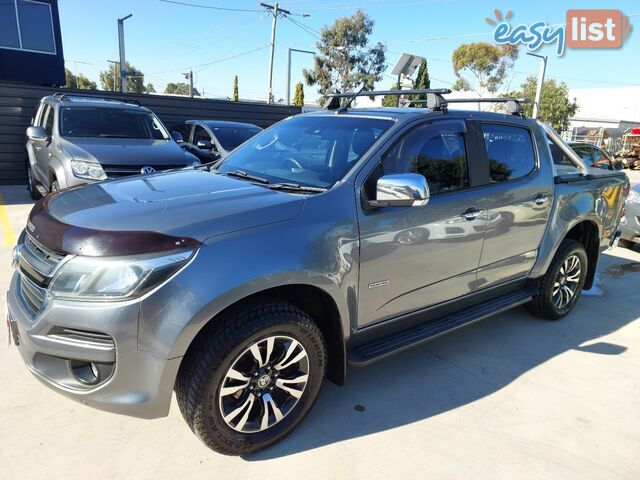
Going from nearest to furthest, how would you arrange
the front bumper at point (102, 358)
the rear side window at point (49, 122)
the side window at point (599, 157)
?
the front bumper at point (102, 358), the rear side window at point (49, 122), the side window at point (599, 157)

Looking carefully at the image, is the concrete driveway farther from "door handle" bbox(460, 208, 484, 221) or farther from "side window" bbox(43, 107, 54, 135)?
"side window" bbox(43, 107, 54, 135)

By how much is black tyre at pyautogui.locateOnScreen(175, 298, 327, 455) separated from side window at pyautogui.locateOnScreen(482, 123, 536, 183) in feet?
6.52

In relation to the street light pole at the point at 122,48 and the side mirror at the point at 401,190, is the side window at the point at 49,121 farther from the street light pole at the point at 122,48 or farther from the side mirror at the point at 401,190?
the street light pole at the point at 122,48

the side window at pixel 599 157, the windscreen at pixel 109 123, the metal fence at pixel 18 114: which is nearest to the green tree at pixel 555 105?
the side window at pixel 599 157

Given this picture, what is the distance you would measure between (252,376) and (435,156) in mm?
1844

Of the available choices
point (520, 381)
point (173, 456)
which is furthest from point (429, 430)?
point (173, 456)

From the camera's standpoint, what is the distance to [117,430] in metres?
2.54

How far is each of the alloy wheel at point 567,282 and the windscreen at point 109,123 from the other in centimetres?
599

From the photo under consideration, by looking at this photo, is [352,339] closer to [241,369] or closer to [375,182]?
[241,369]

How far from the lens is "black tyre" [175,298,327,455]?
7.02 ft

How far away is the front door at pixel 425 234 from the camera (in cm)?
266

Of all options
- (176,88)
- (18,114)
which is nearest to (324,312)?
(18,114)

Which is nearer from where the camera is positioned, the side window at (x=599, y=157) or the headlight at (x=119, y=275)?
the headlight at (x=119, y=275)

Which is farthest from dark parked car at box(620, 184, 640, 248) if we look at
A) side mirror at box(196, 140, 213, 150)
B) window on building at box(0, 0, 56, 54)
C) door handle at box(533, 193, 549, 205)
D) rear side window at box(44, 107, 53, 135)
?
window on building at box(0, 0, 56, 54)
